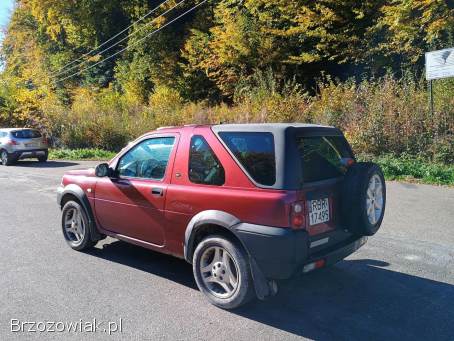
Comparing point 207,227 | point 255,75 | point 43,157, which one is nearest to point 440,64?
point 255,75

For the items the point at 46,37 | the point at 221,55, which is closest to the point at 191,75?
the point at 221,55

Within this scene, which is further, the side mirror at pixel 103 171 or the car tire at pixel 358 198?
the side mirror at pixel 103 171

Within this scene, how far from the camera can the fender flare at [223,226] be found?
12.2 ft

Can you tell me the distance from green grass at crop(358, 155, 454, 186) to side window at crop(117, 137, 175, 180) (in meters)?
7.86

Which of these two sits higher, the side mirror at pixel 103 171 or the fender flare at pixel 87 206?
the side mirror at pixel 103 171

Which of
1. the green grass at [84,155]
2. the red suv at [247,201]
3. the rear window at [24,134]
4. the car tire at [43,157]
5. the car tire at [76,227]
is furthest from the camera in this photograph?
the green grass at [84,155]

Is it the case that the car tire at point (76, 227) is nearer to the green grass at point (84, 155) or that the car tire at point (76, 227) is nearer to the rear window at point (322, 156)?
the rear window at point (322, 156)

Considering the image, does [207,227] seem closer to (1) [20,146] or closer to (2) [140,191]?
(2) [140,191]

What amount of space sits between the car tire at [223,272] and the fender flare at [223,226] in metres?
0.10

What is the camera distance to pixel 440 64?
37.4 ft

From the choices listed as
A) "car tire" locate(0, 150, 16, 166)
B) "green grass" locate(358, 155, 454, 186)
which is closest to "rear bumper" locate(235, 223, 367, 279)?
"green grass" locate(358, 155, 454, 186)

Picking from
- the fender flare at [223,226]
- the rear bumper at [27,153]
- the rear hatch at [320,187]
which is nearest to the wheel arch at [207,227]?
the fender flare at [223,226]

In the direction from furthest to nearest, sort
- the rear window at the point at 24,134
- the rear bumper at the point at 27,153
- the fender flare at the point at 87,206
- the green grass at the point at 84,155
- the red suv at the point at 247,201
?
the green grass at the point at 84,155
the rear window at the point at 24,134
the rear bumper at the point at 27,153
the fender flare at the point at 87,206
the red suv at the point at 247,201

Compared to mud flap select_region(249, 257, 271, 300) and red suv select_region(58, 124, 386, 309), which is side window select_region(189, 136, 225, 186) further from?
mud flap select_region(249, 257, 271, 300)
